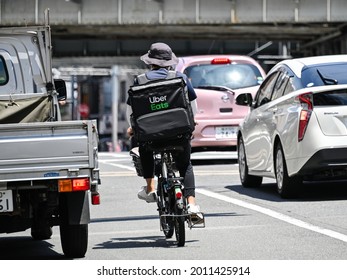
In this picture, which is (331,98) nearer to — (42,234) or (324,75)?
(324,75)

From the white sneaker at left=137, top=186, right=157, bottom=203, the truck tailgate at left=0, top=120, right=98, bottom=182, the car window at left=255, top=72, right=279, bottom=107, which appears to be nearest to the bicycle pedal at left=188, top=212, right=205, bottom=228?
the white sneaker at left=137, top=186, right=157, bottom=203

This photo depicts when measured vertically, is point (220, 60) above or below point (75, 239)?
above

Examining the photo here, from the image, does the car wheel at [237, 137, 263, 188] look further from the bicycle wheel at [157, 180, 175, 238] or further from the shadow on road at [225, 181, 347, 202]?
the bicycle wheel at [157, 180, 175, 238]

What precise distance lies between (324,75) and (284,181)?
1332mm

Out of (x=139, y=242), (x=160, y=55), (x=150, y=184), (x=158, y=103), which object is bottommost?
(x=139, y=242)

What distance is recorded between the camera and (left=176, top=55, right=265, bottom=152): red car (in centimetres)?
2345

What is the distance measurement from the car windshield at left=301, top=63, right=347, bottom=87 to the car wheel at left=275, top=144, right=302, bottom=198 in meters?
0.96

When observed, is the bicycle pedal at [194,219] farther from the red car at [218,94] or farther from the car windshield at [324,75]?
the red car at [218,94]

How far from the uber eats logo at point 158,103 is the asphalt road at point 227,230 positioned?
118 cm

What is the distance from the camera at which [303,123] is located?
14.4 m

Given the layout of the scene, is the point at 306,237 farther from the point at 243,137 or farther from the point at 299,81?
the point at 243,137

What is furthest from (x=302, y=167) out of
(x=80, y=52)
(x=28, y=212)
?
(x=80, y=52)

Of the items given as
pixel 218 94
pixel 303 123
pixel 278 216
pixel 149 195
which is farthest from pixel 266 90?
pixel 218 94

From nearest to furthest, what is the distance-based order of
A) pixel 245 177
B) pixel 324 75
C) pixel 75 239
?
pixel 75 239 → pixel 324 75 → pixel 245 177
